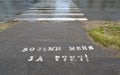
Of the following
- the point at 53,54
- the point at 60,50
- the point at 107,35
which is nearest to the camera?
the point at 53,54

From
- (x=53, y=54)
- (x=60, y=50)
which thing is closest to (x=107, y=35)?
(x=60, y=50)

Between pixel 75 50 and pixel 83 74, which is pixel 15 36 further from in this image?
pixel 83 74

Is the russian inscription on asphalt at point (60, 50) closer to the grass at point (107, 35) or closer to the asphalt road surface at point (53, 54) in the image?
the asphalt road surface at point (53, 54)

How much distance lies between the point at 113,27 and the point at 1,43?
19.6 ft

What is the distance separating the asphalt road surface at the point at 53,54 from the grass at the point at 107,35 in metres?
0.40

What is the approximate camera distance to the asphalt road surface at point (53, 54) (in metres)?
5.31

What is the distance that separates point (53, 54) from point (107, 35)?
3.27 m

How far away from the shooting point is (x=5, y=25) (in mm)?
10547

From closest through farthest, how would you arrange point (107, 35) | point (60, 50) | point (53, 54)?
point (53, 54)
point (60, 50)
point (107, 35)

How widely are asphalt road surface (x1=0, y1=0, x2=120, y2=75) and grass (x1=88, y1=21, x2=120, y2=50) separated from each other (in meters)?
0.40

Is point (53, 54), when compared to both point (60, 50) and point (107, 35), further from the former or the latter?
point (107, 35)

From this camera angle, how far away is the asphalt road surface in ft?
17.4

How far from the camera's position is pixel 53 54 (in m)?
6.36

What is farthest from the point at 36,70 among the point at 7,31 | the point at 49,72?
the point at 7,31
